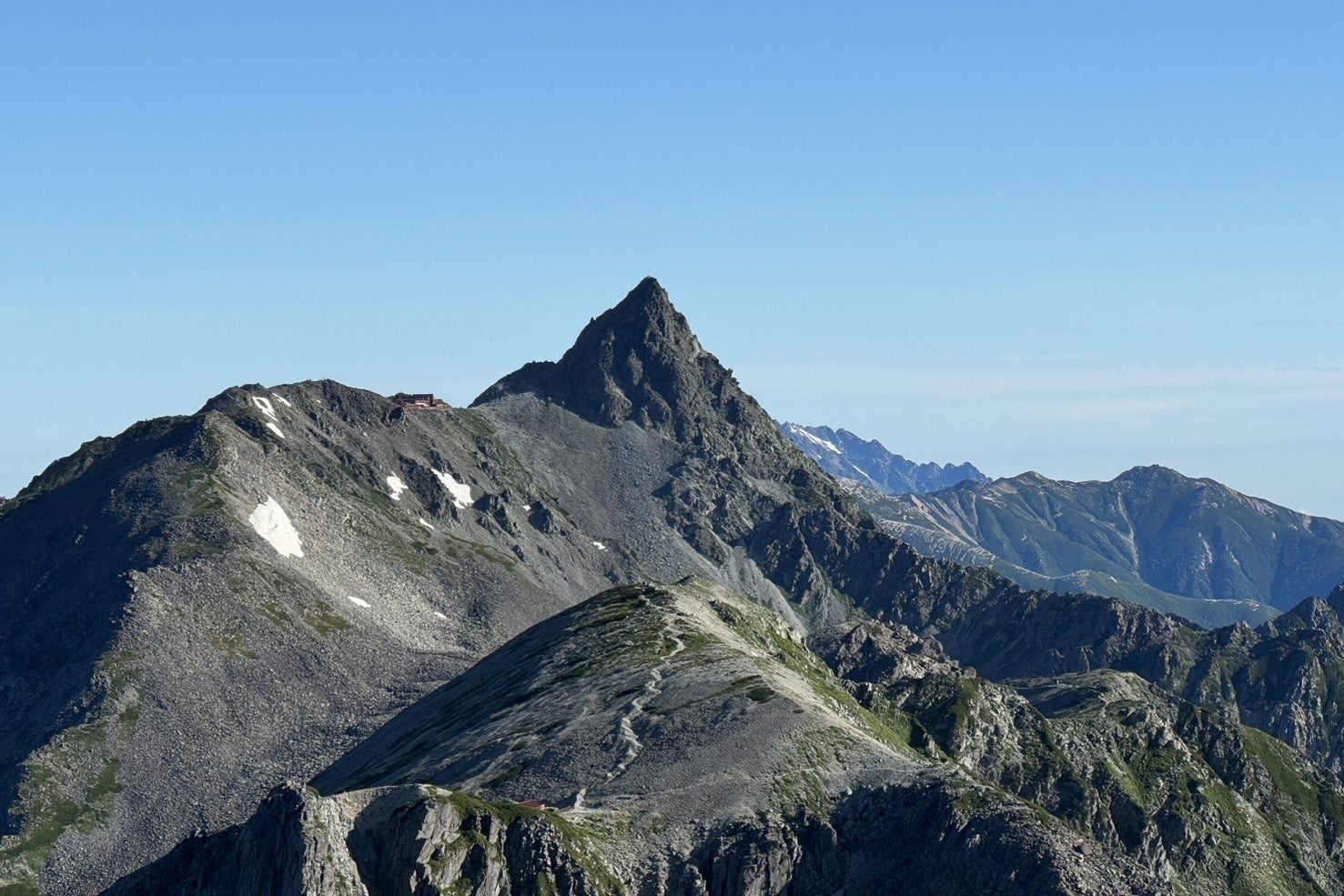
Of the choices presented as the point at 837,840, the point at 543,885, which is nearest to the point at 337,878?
the point at 543,885

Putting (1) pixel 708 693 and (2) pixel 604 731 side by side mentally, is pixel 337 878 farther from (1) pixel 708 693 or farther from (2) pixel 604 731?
(1) pixel 708 693

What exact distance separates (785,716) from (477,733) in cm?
Answer: 3817

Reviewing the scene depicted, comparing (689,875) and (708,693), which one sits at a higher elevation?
(708,693)

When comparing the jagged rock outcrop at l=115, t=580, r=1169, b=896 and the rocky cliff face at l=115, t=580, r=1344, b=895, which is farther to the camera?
the jagged rock outcrop at l=115, t=580, r=1169, b=896

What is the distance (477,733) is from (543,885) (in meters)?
56.9

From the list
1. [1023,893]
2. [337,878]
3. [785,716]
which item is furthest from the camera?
[785,716]

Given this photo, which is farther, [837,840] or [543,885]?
[837,840]

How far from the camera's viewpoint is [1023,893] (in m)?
144

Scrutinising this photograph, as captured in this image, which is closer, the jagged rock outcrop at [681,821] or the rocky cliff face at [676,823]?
the rocky cliff face at [676,823]

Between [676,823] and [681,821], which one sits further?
[681,821]

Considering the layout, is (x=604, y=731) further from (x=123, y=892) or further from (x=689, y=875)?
(x=123, y=892)

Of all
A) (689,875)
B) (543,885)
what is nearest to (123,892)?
(543,885)

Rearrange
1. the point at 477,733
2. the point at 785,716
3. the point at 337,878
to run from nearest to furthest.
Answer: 1. the point at 337,878
2. the point at 785,716
3. the point at 477,733

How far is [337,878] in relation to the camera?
439ft
